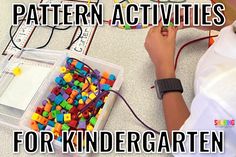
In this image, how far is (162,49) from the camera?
2.46ft

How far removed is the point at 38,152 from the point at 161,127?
0.33 m

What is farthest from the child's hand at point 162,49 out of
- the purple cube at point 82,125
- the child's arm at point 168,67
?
the purple cube at point 82,125

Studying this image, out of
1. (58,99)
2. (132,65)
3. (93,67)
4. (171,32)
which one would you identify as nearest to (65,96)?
(58,99)

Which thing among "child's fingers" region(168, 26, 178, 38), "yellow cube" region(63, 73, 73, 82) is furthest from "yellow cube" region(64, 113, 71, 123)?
"child's fingers" region(168, 26, 178, 38)

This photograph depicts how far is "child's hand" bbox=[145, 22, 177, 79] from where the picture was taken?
73cm

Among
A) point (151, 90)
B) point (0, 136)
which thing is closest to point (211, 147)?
point (151, 90)

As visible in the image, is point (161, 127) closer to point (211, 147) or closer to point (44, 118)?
point (211, 147)

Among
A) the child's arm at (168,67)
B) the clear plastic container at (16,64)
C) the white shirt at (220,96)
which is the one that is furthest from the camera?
the clear plastic container at (16,64)

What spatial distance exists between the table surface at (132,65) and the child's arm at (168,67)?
0.26ft

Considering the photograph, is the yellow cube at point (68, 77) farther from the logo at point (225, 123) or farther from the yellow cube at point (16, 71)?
the logo at point (225, 123)

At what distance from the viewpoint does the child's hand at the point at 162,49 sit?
729mm

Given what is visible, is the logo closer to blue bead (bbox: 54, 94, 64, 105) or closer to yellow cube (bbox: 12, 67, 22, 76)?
blue bead (bbox: 54, 94, 64, 105)

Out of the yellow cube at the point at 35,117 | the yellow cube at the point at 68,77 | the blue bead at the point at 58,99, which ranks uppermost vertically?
the yellow cube at the point at 68,77

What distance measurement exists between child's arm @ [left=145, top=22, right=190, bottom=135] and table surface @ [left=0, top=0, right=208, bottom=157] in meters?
0.08
